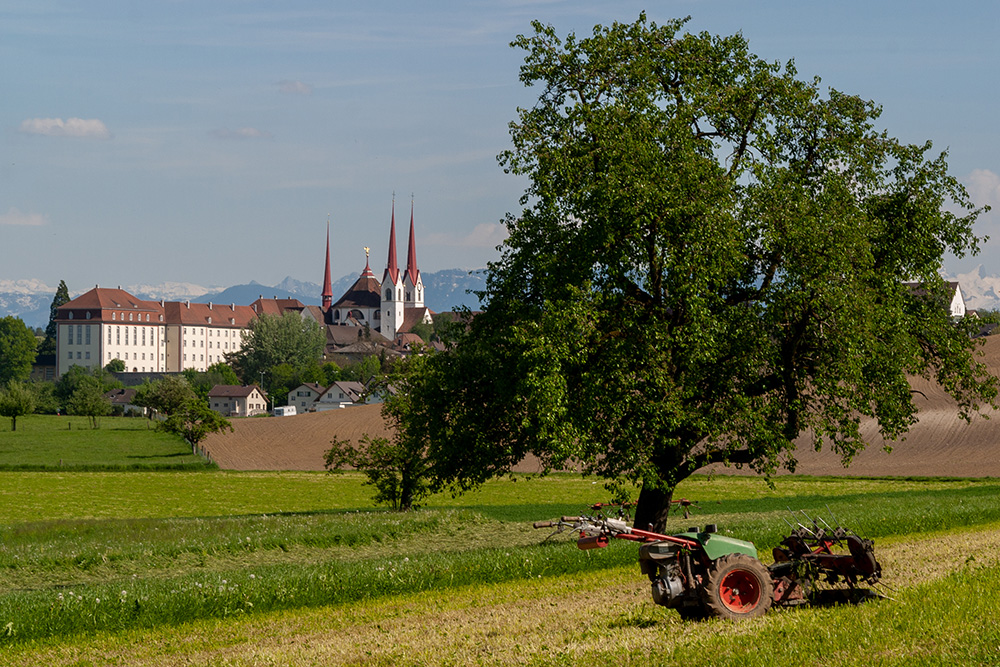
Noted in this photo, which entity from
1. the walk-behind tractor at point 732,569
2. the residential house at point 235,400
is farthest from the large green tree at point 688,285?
the residential house at point 235,400

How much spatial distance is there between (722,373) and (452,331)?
30.8 ft

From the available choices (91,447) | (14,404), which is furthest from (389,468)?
(14,404)

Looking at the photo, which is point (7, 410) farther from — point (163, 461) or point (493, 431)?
point (493, 431)

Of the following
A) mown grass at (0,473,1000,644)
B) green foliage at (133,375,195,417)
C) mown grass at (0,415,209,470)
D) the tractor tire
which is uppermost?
Result: green foliage at (133,375,195,417)

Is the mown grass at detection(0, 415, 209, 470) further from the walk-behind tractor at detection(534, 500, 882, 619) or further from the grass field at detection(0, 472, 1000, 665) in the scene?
the walk-behind tractor at detection(534, 500, 882, 619)

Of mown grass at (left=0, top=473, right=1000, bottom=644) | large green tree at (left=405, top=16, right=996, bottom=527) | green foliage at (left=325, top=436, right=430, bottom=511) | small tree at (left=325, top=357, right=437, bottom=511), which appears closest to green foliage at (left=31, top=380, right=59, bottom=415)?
mown grass at (left=0, top=473, right=1000, bottom=644)

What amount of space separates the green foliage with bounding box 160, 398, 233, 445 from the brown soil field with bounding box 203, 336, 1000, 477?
2000 millimetres

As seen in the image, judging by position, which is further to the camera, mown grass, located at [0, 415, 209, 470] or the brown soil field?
mown grass, located at [0, 415, 209, 470]

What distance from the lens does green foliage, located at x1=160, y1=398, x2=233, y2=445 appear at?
108 metres

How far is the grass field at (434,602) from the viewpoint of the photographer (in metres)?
13.0

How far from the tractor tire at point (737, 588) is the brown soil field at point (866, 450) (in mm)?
49133

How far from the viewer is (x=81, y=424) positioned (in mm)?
143000

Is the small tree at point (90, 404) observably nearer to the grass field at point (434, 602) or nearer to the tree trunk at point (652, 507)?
the grass field at point (434, 602)

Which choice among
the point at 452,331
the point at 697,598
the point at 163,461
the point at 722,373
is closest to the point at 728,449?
the point at 722,373
